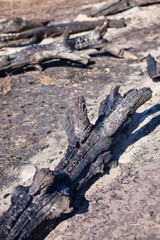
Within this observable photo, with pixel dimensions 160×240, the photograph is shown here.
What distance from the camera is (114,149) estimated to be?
4594 millimetres

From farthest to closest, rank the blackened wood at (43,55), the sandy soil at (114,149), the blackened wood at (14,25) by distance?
1. the blackened wood at (14,25)
2. the blackened wood at (43,55)
3. the sandy soil at (114,149)

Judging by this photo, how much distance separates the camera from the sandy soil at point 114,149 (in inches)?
136

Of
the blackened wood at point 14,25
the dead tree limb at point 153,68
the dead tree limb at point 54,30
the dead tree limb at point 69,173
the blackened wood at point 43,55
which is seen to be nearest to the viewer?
the dead tree limb at point 69,173

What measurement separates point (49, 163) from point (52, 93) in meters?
2.24

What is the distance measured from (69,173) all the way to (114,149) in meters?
1.15

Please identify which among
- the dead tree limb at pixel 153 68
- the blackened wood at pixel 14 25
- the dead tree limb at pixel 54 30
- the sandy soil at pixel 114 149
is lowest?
the dead tree limb at pixel 153 68

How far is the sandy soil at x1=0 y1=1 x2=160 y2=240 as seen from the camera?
11.3 ft

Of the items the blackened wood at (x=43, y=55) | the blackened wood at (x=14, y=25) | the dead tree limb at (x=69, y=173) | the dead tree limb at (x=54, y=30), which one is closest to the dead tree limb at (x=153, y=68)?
the blackened wood at (x=43, y=55)

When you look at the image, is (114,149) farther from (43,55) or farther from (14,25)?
(14,25)

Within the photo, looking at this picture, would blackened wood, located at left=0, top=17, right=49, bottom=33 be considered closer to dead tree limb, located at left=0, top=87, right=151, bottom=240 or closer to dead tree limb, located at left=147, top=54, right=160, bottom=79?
dead tree limb, located at left=147, top=54, right=160, bottom=79

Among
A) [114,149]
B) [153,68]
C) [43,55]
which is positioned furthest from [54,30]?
[114,149]

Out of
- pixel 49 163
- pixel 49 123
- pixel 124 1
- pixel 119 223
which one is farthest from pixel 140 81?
pixel 124 1

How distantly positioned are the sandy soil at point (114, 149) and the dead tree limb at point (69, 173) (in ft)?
1.03

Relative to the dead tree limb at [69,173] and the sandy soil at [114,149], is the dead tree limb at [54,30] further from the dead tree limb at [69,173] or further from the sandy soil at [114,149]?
the dead tree limb at [69,173]
